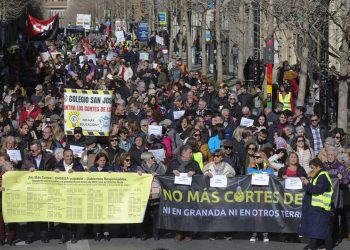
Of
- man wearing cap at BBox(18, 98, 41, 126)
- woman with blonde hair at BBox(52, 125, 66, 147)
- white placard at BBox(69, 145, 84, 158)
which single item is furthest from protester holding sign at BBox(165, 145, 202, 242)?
man wearing cap at BBox(18, 98, 41, 126)

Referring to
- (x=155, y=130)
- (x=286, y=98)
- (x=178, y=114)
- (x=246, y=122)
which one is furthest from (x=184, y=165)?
(x=286, y=98)

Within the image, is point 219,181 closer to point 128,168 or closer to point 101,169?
point 128,168

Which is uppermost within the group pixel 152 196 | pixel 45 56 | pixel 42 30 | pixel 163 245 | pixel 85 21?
pixel 85 21

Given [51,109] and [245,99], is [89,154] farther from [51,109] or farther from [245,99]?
[245,99]

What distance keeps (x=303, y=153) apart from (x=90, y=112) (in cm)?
416

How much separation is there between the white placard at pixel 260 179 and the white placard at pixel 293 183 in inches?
12.7

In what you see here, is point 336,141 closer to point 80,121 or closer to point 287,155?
point 287,155

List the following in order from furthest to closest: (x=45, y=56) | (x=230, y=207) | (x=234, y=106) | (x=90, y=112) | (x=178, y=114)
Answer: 1. (x=45, y=56)
2. (x=234, y=106)
3. (x=178, y=114)
4. (x=90, y=112)
5. (x=230, y=207)

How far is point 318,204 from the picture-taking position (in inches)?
567

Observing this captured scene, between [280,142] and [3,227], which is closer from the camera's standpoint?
[3,227]

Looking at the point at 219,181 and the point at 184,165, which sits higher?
the point at 184,165

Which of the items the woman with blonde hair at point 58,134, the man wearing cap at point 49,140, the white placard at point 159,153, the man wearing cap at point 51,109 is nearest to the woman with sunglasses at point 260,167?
the white placard at point 159,153

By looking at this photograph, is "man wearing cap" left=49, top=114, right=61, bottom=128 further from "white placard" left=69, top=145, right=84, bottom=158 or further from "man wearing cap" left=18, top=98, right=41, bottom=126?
"white placard" left=69, top=145, right=84, bottom=158

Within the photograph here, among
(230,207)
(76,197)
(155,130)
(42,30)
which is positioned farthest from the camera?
(42,30)
